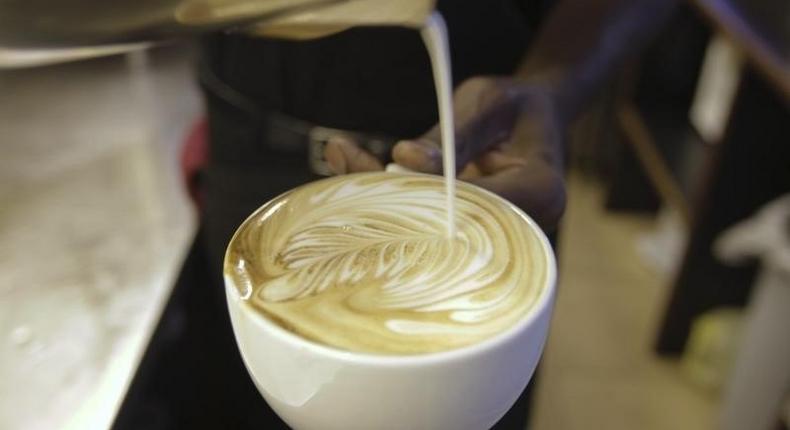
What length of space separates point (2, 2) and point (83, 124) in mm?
1156

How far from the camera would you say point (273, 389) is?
0.30 metres

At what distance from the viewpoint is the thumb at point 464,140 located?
41 centimetres

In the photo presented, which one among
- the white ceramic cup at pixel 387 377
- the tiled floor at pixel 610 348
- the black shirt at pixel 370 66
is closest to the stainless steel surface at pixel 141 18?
the white ceramic cup at pixel 387 377

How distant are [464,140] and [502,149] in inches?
1.3

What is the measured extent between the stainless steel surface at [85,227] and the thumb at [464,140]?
239 millimetres

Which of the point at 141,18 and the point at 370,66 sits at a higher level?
the point at 141,18

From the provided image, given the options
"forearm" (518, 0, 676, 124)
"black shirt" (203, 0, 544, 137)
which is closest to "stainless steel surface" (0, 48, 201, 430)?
"black shirt" (203, 0, 544, 137)

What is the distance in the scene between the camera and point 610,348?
4.39 ft

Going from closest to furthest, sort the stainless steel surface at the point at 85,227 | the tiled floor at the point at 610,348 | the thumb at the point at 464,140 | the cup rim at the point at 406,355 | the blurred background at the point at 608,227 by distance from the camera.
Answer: the cup rim at the point at 406,355 < the thumb at the point at 464,140 < the stainless steel surface at the point at 85,227 < the blurred background at the point at 608,227 < the tiled floor at the point at 610,348

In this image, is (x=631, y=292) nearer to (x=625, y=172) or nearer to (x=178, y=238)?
(x=625, y=172)

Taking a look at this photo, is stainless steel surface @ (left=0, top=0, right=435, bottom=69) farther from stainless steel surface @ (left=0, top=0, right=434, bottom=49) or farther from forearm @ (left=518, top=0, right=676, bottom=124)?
forearm @ (left=518, top=0, right=676, bottom=124)

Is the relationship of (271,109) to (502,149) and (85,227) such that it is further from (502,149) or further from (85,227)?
(85,227)

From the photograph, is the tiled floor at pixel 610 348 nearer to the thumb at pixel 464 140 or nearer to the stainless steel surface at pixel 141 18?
the thumb at pixel 464 140

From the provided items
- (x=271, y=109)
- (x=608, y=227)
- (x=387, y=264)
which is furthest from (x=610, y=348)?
(x=387, y=264)
